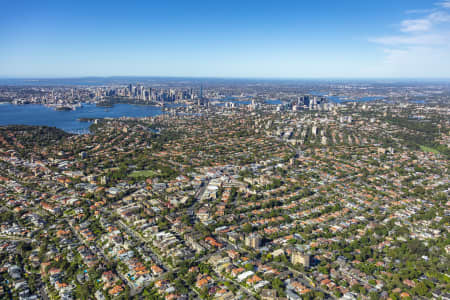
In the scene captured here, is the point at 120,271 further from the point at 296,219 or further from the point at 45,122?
the point at 45,122

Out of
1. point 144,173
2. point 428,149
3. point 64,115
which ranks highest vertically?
point 64,115

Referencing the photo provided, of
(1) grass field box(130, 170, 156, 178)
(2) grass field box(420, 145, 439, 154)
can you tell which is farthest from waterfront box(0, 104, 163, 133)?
(2) grass field box(420, 145, 439, 154)

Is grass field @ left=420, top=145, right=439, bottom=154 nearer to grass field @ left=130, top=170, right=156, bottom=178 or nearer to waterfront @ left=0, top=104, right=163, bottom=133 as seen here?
grass field @ left=130, top=170, right=156, bottom=178

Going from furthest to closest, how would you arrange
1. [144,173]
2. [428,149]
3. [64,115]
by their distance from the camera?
[64,115] < [428,149] < [144,173]

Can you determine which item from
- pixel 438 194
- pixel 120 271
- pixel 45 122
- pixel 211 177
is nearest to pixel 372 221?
pixel 438 194

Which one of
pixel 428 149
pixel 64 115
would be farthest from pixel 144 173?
pixel 64 115

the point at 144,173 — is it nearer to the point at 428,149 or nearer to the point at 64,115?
the point at 428,149

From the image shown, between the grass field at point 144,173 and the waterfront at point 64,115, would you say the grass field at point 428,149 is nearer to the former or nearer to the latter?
the grass field at point 144,173

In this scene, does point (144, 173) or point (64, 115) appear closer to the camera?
point (144, 173)

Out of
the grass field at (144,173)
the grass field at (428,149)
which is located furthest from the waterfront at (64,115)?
the grass field at (428,149)
